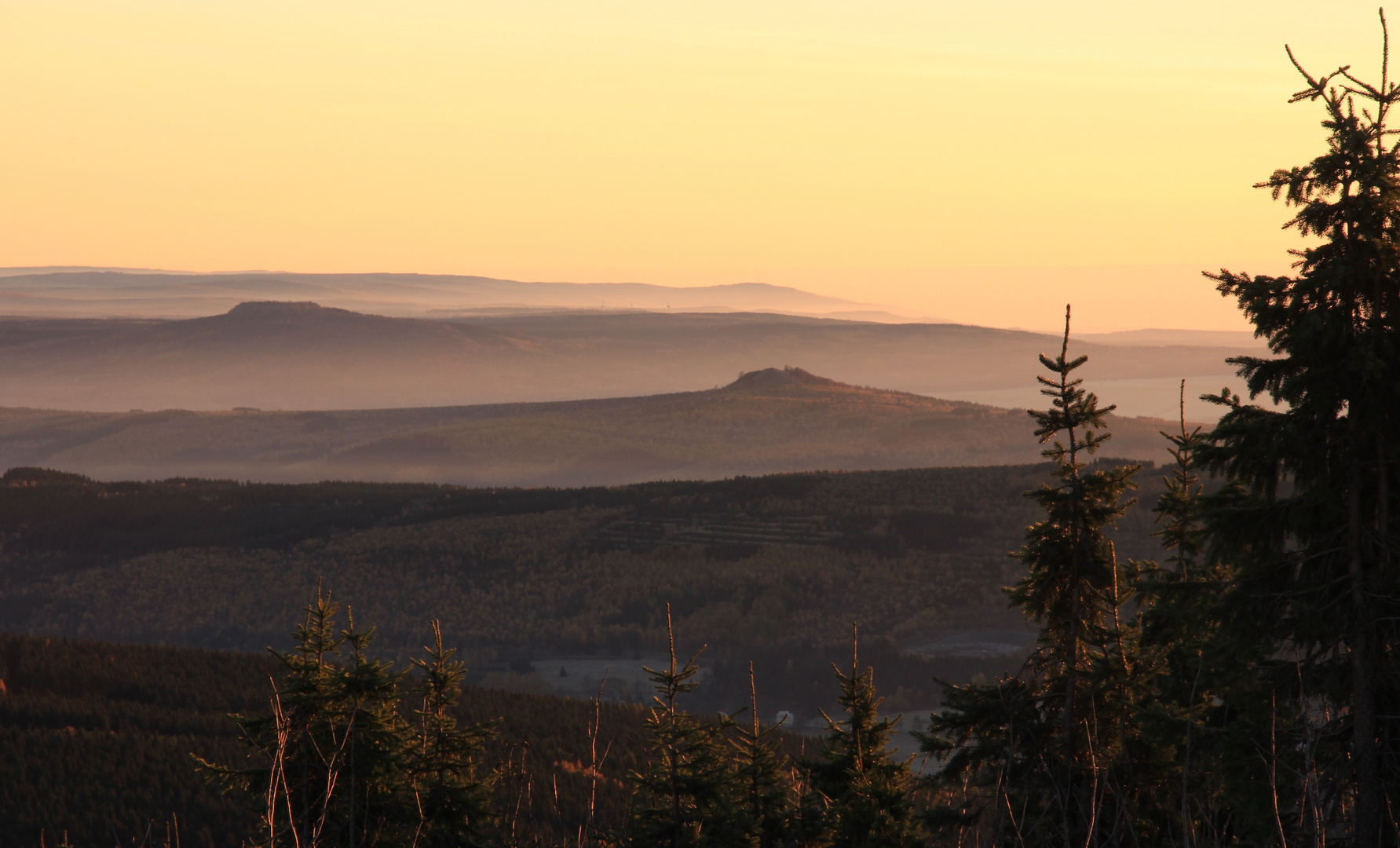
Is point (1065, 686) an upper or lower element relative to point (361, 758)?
upper

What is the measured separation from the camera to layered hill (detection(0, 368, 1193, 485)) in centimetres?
10595

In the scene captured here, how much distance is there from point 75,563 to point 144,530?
5029 millimetres

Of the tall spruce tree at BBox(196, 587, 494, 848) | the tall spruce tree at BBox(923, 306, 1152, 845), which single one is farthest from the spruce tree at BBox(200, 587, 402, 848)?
the tall spruce tree at BBox(923, 306, 1152, 845)

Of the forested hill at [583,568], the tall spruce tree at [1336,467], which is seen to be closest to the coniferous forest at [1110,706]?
the tall spruce tree at [1336,467]

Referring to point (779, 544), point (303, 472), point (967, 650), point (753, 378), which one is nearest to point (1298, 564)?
point (967, 650)

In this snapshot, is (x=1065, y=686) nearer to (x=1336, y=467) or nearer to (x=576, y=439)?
(x=1336, y=467)

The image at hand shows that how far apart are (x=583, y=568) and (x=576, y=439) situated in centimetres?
6613

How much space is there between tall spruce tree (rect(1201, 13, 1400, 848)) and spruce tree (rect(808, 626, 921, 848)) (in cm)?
323

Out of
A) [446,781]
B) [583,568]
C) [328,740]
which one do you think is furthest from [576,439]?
[328,740]

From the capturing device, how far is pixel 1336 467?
7.55 metres

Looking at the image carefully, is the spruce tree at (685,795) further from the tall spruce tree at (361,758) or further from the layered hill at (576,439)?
the layered hill at (576,439)

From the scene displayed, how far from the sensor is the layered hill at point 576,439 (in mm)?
105950

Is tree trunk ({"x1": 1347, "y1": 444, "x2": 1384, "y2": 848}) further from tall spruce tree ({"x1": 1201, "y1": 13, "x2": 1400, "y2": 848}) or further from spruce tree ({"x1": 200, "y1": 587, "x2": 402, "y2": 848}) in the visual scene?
spruce tree ({"x1": 200, "y1": 587, "x2": 402, "y2": 848})

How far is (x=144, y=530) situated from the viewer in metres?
59.6
